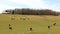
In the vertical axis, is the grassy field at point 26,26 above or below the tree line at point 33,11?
above

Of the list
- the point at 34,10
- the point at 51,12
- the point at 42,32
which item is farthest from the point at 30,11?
the point at 42,32

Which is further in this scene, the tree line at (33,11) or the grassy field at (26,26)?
the tree line at (33,11)

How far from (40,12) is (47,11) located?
1430 millimetres

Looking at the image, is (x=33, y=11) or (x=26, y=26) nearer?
(x=26, y=26)

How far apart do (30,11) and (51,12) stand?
353 cm

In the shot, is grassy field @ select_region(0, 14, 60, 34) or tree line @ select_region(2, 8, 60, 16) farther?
tree line @ select_region(2, 8, 60, 16)

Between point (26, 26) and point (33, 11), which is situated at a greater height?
point (26, 26)

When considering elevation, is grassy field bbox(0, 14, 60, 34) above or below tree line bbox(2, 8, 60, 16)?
above

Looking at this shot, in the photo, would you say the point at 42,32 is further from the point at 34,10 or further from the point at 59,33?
the point at 34,10

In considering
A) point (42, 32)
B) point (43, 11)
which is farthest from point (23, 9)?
point (42, 32)

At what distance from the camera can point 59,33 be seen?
46.9ft

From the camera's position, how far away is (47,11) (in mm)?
34031

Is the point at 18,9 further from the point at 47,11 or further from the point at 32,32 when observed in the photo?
the point at 32,32

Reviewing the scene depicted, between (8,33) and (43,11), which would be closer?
(8,33)
